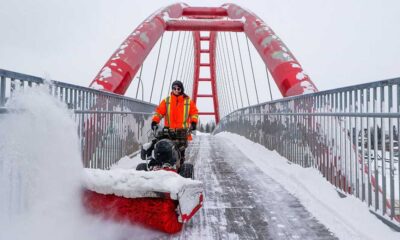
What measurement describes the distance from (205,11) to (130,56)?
385 inches

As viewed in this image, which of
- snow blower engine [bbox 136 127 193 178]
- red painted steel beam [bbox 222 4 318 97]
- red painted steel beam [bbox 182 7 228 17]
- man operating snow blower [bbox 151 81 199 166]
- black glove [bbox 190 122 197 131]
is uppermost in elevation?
red painted steel beam [bbox 182 7 228 17]

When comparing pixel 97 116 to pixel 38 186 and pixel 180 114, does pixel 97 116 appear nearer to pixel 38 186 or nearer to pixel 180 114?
pixel 180 114

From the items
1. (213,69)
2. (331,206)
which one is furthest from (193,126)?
(213,69)

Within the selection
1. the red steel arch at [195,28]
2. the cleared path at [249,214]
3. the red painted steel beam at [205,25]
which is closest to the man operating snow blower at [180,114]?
the cleared path at [249,214]

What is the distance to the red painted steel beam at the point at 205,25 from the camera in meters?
20.5

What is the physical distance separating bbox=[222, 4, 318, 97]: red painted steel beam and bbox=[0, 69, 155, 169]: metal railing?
6.52 meters

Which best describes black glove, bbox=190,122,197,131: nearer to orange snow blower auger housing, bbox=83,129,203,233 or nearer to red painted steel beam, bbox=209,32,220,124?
orange snow blower auger housing, bbox=83,129,203,233

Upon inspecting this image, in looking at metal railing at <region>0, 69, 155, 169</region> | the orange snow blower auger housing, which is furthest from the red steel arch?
the orange snow blower auger housing

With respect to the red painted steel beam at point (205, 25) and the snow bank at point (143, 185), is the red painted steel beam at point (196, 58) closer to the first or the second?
the red painted steel beam at point (205, 25)

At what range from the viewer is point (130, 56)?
51.6 feet

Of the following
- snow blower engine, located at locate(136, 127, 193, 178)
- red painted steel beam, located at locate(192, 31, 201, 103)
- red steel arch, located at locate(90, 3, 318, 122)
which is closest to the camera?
snow blower engine, located at locate(136, 127, 193, 178)

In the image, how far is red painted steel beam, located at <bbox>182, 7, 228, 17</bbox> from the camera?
77.6 feet

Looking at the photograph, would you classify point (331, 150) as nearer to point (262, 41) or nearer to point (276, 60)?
point (276, 60)

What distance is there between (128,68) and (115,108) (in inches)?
286
